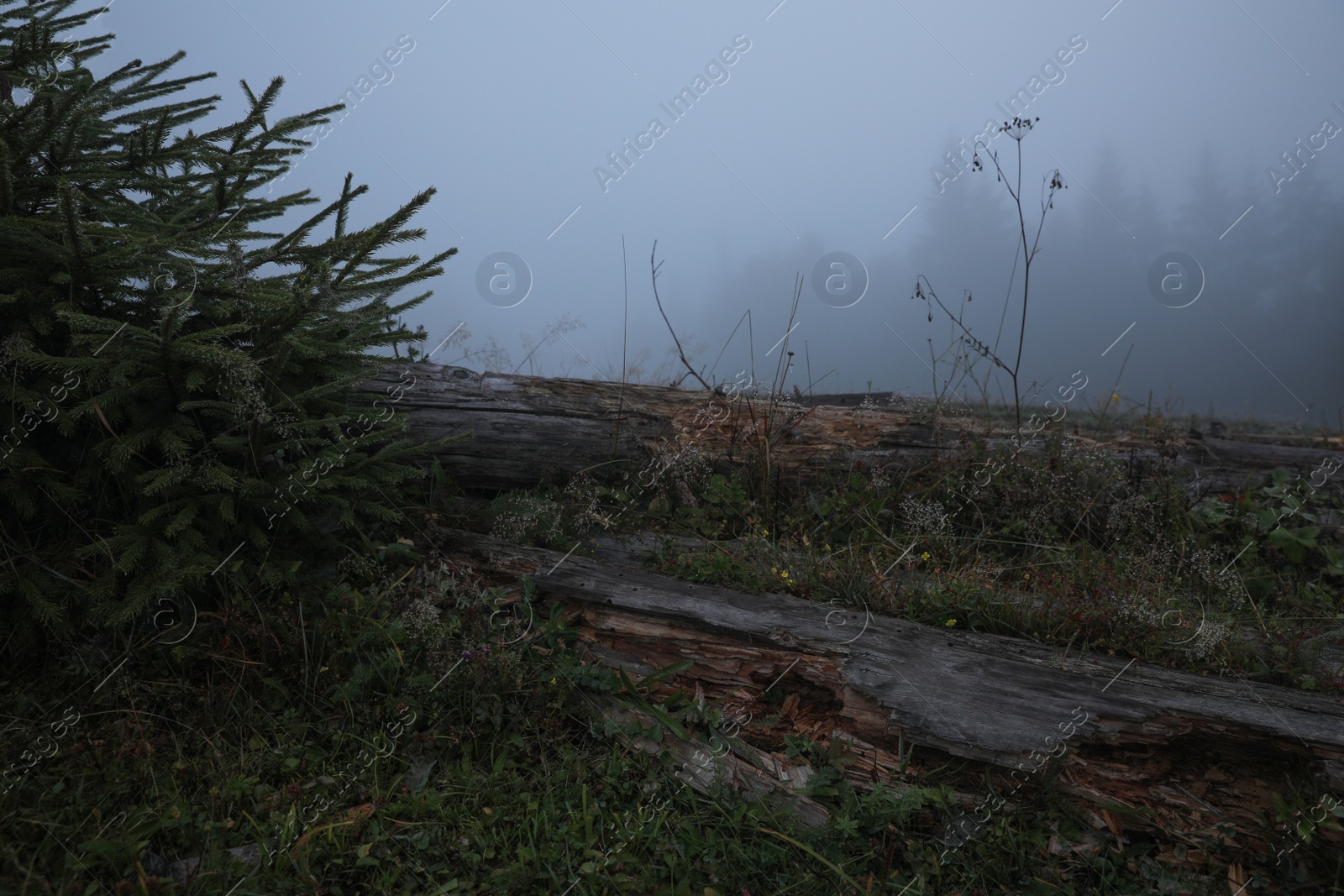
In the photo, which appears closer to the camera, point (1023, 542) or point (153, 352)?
point (153, 352)

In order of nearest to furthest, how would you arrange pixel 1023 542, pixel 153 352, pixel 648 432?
pixel 153 352 < pixel 1023 542 < pixel 648 432

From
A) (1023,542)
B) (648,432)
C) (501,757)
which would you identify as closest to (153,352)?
(501,757)

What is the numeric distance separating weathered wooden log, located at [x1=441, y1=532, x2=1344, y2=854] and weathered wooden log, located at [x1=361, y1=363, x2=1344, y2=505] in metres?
1.64

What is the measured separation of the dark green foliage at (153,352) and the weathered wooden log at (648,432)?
140 cm

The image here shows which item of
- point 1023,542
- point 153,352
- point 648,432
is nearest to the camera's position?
point 153,352

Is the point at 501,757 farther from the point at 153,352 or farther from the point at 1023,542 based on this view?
the point at 1023,542

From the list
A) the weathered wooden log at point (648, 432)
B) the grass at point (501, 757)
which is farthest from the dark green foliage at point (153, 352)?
the weathered wooden log at point (648, 432)

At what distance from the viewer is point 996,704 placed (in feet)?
10.9

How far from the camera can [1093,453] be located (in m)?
5.72

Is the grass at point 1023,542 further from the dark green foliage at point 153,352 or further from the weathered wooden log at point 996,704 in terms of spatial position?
the dark green foliage at point 153,352

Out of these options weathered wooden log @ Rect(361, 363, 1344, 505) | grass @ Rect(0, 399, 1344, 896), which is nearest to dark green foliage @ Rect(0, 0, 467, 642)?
grass @ Rect(0, 399, 1344, 896)

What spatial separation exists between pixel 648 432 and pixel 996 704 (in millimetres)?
3135

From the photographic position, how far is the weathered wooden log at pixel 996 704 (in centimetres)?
315

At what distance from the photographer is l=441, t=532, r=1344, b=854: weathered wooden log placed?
3146 millimetres
